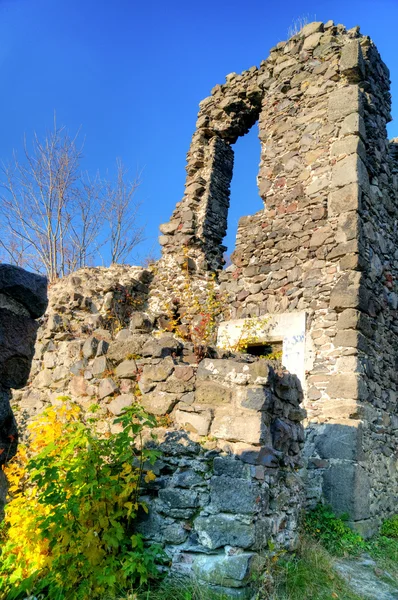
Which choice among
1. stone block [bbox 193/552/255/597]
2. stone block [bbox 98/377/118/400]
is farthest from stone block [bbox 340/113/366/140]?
stone block [bbox 193/552/255/597]

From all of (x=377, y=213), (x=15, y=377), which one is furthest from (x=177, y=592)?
(x=377, y=213)

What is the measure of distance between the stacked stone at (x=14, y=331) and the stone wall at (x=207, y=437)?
166cm

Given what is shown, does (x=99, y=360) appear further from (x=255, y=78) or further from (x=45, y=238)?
(x=45, y=238)

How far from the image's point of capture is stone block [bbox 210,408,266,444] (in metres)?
3.51

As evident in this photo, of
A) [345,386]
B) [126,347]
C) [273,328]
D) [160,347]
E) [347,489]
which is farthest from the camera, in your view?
[273,328]

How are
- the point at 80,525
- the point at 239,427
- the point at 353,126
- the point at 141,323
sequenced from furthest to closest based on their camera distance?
the point at 141,323
the point at 353,126
the point at 239,427
the point at 80,525

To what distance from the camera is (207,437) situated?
363 centimetres

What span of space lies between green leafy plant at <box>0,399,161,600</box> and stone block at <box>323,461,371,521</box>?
9.55ft

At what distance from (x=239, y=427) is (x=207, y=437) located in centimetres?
27

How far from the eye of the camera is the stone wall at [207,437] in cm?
329

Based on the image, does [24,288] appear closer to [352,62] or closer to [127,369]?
[127,369]

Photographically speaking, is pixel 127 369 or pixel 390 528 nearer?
pixel 127 369

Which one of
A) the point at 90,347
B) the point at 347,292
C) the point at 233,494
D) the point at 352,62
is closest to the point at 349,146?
the point at 352,62

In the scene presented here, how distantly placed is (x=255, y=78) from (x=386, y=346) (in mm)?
5400
